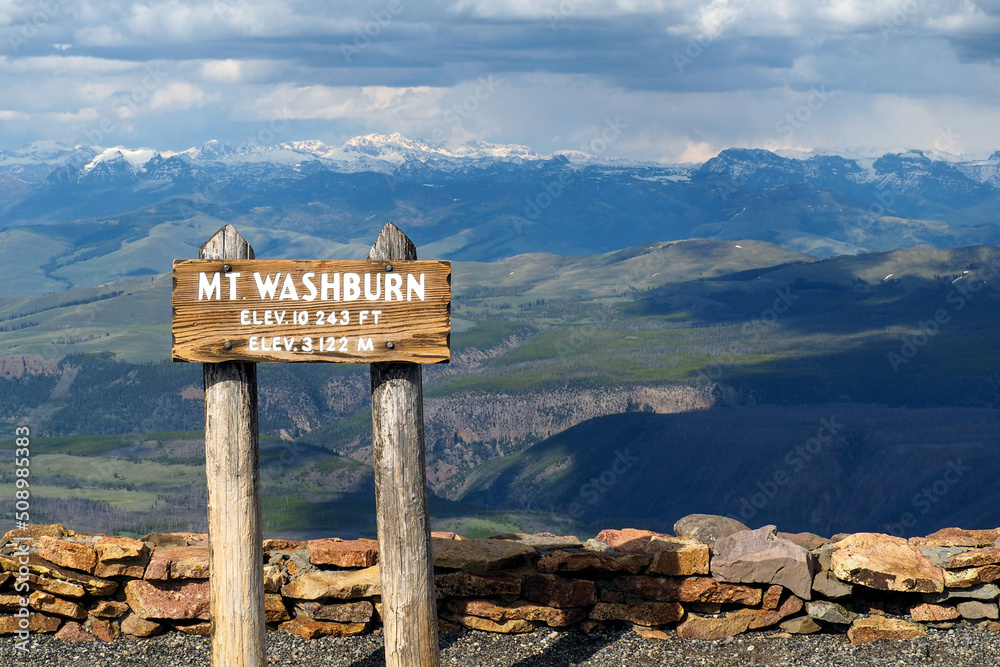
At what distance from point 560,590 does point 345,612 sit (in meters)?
3.65

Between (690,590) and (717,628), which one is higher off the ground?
(690,590)

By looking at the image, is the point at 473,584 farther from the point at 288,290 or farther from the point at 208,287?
the point at 208,287

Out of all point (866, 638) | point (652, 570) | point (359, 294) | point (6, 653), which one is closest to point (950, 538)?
point (866, 638)

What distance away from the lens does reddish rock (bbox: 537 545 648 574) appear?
1717 centimetres

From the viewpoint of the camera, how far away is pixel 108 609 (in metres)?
16.8

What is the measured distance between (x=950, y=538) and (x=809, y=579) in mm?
3484

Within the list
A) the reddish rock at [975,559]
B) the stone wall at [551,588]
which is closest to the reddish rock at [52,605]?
the stone wall at [551,588]

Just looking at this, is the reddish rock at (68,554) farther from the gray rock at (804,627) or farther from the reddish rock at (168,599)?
the gray rock at (804,627)

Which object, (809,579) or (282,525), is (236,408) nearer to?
(809,579)

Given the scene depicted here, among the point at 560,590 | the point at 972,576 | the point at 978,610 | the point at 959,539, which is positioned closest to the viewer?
the point at 972,576

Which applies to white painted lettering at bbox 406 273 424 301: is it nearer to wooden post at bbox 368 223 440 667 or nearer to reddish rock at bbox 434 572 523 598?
wooden post at bbox 368 223 440 667

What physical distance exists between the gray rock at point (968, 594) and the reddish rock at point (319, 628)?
31.5 feet

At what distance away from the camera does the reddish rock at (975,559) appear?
16656 millimetres

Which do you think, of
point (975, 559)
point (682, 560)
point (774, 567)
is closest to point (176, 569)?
point (682, 560)
